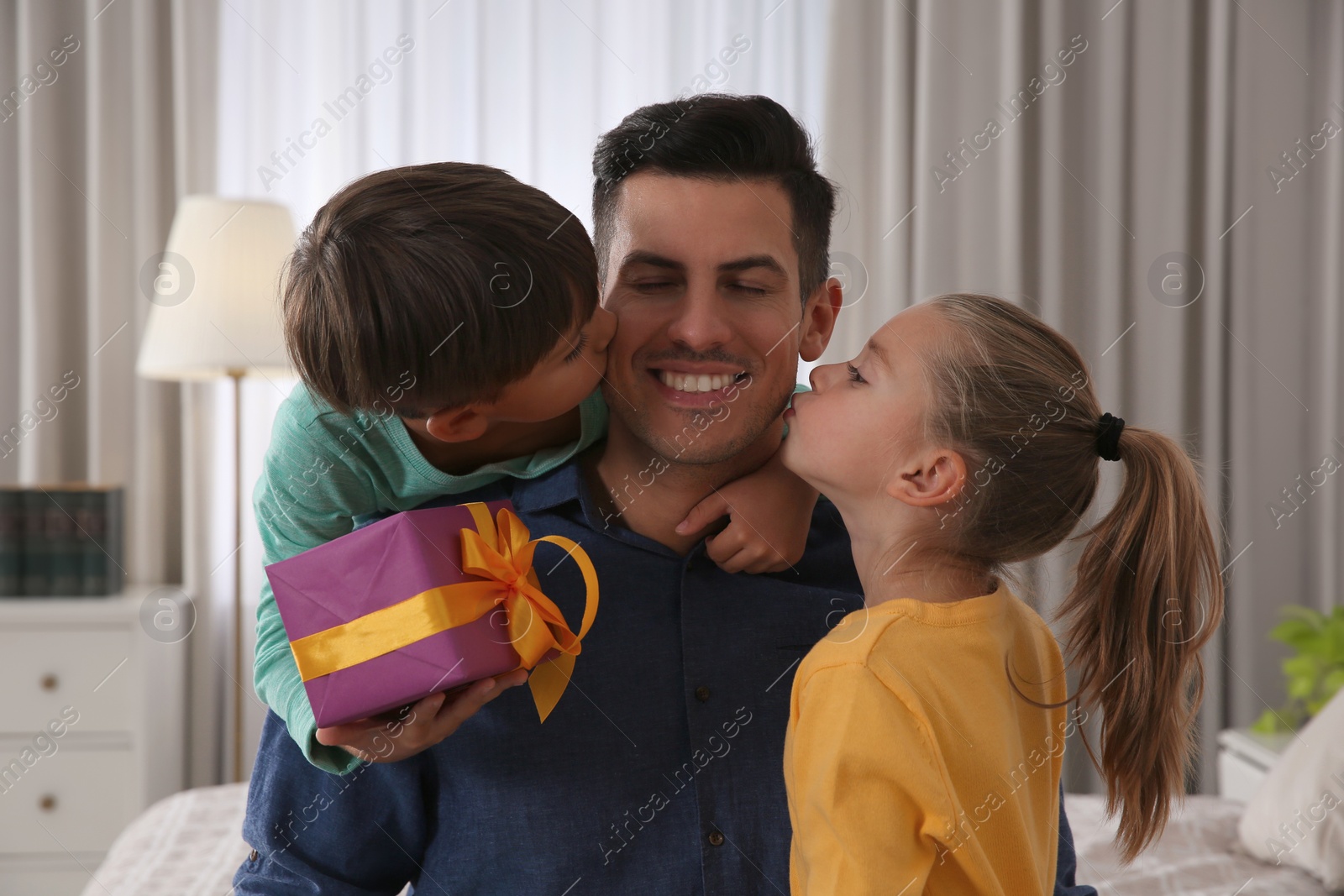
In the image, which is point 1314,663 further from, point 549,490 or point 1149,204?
point 549,490

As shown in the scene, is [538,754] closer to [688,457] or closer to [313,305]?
[688,457]

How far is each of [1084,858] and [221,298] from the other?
7.20 ft

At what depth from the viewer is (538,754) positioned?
1042 mm

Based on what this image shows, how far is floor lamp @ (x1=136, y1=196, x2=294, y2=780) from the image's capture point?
253cm

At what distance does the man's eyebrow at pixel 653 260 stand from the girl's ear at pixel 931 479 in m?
0.31

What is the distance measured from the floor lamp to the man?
5.25 feet

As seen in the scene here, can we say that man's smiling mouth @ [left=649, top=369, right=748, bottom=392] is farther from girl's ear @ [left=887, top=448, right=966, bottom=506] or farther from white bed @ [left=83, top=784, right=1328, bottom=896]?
white bed @ [left=83, top=784, right=1328, bottom=896]

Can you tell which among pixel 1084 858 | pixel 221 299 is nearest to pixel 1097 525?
pixel 1084 858

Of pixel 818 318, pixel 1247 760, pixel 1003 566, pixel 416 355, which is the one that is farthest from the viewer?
pixel 1247 760

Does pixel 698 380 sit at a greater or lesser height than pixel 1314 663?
greater

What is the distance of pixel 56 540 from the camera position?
2.67 metres

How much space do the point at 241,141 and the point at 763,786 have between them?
2.66 metres

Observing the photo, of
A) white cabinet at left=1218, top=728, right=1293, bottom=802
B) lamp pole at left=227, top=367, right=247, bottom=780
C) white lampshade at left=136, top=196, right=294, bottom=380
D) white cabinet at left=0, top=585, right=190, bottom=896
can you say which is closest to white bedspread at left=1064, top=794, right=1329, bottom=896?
white cabinet at left=1218, top=728, right=1293, bottom=802

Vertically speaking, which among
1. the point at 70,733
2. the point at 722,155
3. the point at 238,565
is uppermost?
the point at 722,155
